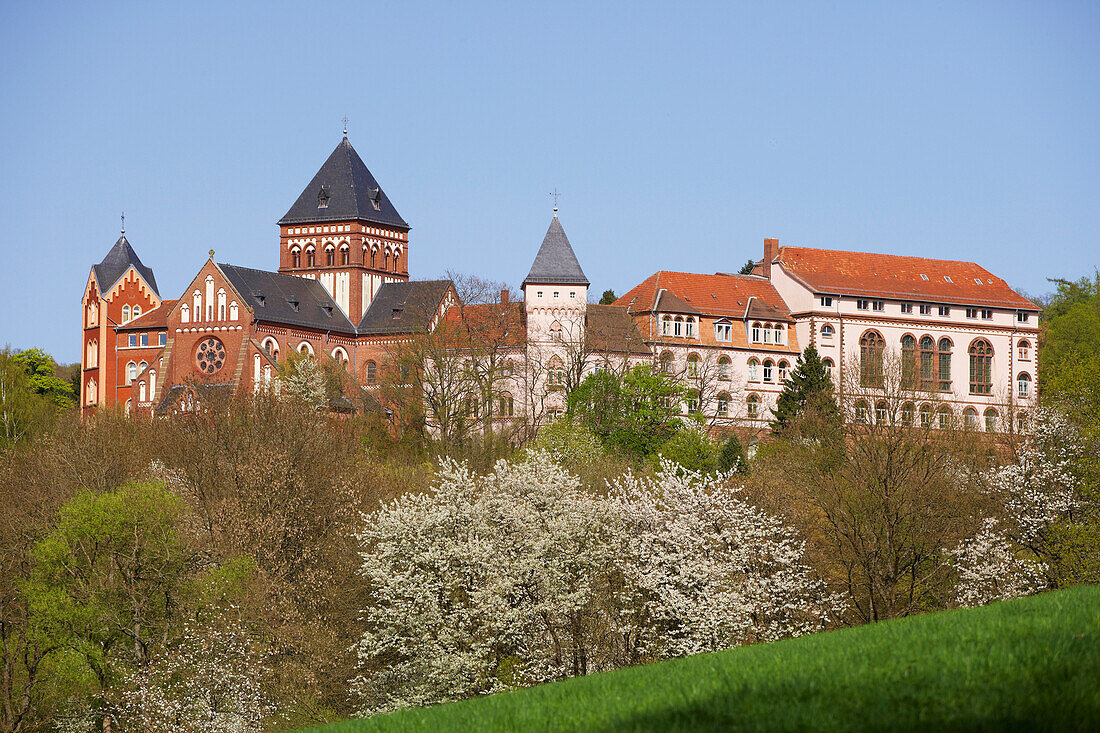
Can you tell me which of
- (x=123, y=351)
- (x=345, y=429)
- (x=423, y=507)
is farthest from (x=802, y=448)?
(x=123, y=351)

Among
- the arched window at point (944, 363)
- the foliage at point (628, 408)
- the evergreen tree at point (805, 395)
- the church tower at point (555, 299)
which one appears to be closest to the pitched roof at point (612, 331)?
the church tower at point (555, 299)

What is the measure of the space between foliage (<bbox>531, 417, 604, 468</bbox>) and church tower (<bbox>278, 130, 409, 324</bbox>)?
3141 cm

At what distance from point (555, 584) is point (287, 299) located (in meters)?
57.7

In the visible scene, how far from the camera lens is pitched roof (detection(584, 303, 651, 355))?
255ft

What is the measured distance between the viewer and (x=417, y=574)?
3272cm

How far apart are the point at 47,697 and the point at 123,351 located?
59.0 m

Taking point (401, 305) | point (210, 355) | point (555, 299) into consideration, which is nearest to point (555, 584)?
point (555, 299)

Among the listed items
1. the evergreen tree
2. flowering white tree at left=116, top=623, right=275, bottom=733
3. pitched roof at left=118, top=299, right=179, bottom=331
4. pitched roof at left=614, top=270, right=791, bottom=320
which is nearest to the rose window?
pitched roof at left=118, top=299, right=179, bottom=331

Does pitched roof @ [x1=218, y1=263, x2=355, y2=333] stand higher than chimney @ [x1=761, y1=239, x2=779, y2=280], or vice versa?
chimney @ [x1=761, y1=239, x2=779, y2=280]

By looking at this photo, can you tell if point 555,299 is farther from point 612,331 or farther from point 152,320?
point 152,320

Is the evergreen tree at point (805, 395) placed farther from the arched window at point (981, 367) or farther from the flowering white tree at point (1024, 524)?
the flowering white tree at point (1024, 524)

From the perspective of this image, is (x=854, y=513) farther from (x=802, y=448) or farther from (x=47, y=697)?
(x=47, y=697)

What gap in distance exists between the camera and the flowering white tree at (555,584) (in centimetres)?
3117

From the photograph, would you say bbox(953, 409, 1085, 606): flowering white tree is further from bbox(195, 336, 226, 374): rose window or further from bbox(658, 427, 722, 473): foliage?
bbox(195, 336, 226, 374): rose window
